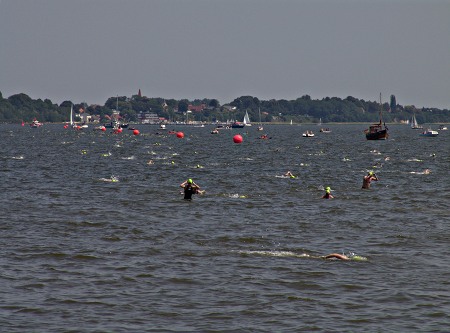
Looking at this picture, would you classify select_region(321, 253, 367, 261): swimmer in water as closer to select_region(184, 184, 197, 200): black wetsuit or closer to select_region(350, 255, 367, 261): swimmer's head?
select_region(350, 255, 367, 261): swimmer's head

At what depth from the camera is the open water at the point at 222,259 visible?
22484mm

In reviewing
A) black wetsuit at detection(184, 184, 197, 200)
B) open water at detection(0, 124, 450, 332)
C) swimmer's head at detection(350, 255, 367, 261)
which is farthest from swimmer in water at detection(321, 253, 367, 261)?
black wetsuit at detection(184, 184, 197, 200)

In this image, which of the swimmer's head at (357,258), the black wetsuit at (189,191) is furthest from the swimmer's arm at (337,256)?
the black wetsuit at (189,191)

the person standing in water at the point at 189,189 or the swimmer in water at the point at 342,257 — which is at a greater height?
the person standing in water at the point at 189,189

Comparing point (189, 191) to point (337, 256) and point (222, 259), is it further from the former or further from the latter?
point (337, 256)

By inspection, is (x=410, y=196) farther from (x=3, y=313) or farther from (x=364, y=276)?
(x=3, y=313)

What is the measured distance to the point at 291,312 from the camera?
75.7ft

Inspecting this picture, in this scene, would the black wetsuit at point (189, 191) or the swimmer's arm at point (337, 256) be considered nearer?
the swimmer's arm at point (337, 256)

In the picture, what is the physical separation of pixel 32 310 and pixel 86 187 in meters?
34.4

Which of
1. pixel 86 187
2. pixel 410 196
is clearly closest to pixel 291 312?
pixel 410 196

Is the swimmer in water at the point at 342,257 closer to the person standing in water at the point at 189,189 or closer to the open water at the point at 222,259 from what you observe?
the open water at the point at 222,259

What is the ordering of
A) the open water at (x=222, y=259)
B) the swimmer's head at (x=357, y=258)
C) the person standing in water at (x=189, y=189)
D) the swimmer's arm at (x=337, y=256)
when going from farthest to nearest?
1. the person standing in water at (x=189, y=189)
2. the swimmer's head at (x=357, y=258)
3. the swimmer's arm at (x=337, y=256)
4. the open water at (x=222, y=259)

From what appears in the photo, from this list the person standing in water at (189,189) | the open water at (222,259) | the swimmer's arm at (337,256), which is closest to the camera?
the open water at (222,259)

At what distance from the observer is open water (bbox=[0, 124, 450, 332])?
2248 cm
